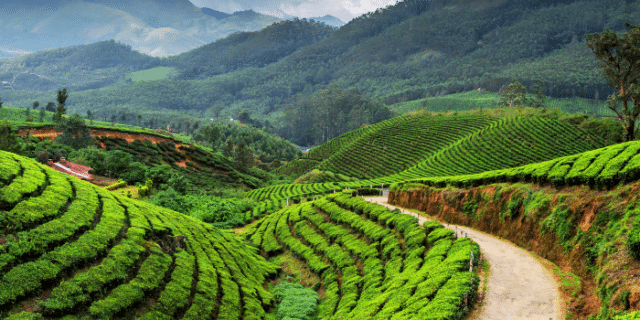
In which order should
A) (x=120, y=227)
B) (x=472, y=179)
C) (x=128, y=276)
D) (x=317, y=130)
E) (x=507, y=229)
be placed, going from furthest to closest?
(x=317, y=130), (x=472, y=179), (x=507, y=229), (x=120, y=227), (x=128, y=276)

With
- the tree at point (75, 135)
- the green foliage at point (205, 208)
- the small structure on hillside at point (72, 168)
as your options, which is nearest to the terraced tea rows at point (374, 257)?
the green foliage at point (205, 208)

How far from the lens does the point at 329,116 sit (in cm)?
16888

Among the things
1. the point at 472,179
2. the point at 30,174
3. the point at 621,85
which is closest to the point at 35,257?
the point at 30,174

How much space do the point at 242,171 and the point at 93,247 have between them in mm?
58892

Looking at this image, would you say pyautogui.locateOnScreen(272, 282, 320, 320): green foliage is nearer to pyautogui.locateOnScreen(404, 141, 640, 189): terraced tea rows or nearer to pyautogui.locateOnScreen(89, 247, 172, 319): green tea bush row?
pyautogui.locateOnScreen(89, 247, 172, 319): green tea bush row

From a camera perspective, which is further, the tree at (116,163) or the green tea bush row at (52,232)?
the tree at (116,163)

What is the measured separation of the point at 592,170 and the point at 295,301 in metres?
13.4

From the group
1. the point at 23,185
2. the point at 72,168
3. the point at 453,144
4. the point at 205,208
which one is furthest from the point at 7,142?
the point at 453,144

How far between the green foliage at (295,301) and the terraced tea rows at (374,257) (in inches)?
20.6

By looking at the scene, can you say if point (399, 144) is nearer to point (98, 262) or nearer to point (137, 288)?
point (137, 288)

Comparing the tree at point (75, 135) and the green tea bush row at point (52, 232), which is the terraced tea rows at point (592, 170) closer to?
the green tea bush row at point (52, 232)

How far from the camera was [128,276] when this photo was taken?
13.6 metres

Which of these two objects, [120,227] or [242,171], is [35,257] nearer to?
[120,227]

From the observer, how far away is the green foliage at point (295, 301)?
55.1ft
